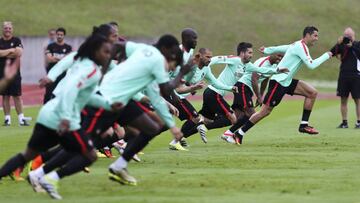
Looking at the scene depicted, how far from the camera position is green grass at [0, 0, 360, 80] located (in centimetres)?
5691

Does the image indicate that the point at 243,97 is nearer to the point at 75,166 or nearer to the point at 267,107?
the point at 267,107

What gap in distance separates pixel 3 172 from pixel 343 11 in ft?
178

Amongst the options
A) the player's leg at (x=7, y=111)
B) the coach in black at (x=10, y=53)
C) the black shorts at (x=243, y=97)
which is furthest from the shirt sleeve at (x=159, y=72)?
the player's leg at (x=7, y=111)

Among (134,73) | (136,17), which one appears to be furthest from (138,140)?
(136,17)

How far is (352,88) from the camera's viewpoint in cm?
2488

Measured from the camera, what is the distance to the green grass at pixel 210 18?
56.9 meters

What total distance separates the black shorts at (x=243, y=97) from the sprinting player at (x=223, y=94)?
0.21 m

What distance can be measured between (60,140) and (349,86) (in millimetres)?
15373

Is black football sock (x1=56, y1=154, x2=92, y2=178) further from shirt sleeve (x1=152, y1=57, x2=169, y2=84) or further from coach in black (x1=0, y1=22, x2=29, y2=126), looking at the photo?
coach in black (x1=0, y1=22, x2=29, y2=126)

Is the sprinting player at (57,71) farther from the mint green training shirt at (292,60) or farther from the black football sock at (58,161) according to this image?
the mint green training shirt at (292,60)

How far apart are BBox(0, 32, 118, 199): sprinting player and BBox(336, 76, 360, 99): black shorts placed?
1486 cm

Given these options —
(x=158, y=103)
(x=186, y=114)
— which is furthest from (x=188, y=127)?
(x=158, y=103)

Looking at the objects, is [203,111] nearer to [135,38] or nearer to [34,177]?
[34,177]

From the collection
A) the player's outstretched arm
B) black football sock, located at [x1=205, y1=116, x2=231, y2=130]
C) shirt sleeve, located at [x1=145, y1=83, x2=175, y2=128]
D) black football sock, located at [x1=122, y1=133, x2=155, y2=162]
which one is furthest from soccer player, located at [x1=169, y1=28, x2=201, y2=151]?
black football sock, located at [x1=122, y1=133, x2=155, y2=162]
